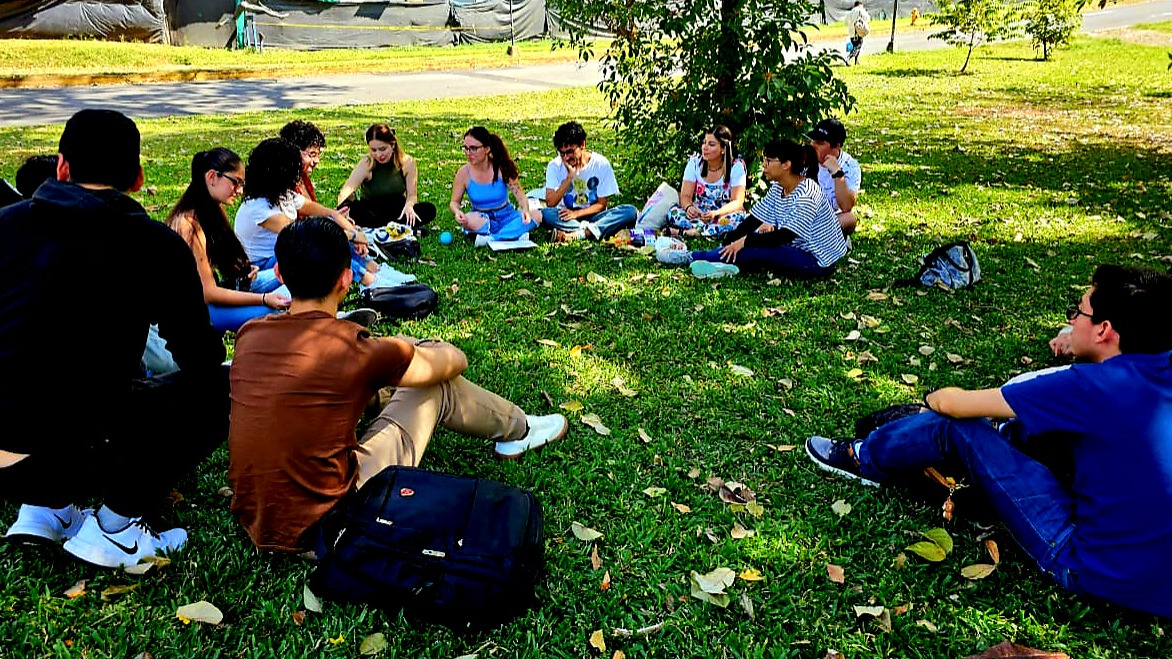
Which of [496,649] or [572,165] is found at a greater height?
[572,165]

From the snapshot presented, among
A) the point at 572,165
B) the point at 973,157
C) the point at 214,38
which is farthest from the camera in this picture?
the point at 214,38

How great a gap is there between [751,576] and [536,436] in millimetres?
1251

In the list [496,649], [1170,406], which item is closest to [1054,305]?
[1170,406]

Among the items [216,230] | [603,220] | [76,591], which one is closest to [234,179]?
[216,230]

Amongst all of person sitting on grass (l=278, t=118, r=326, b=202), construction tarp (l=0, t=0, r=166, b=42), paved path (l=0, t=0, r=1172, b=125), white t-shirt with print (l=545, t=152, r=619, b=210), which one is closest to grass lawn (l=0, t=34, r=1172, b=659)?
white t-shirt with print (l=545, t=152, r=619, b=210)

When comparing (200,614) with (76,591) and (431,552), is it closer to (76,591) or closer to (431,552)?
(76,591)

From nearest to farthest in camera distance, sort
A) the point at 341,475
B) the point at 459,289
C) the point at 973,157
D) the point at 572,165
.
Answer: the point at 341,475 < the point at 459,289 < the point at 572,165 < the point at 973,157

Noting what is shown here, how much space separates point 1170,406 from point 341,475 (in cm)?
274

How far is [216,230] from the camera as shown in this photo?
15.1 ft

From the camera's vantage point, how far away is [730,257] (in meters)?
6.32

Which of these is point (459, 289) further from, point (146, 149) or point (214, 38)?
point (214, 38)

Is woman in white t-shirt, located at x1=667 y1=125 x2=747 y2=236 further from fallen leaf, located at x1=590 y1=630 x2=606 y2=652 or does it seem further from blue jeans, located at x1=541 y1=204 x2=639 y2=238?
fallen leaf, located at x1=590 y1=630 x2=606 y2=652

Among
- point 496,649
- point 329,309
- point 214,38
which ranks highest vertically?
point 214,38

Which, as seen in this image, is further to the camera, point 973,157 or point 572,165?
point 973,157
